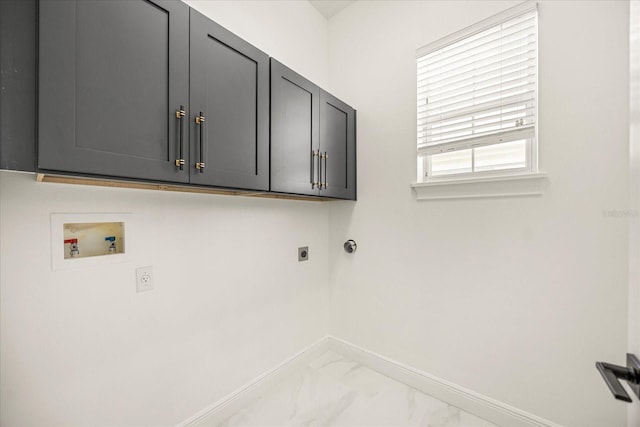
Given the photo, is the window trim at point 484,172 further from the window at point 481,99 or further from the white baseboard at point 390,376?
the white baseboard at point 390,376

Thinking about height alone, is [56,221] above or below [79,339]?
above

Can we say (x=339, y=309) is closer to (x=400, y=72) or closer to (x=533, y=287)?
(x=533, y=287)

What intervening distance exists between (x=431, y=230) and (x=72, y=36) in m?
1.95

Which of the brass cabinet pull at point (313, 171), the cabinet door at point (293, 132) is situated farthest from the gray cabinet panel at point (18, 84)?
the brass cabinet pull at point (313, 171)

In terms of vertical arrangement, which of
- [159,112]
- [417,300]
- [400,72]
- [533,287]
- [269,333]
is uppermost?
[400,72]

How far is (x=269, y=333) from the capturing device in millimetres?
1942

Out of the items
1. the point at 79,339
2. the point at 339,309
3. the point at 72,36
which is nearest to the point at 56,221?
the point at 79,339

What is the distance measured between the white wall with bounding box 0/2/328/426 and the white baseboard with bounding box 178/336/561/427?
0.19 feet

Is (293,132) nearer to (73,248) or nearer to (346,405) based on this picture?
(73,248)

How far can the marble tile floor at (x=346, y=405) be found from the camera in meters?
1.63

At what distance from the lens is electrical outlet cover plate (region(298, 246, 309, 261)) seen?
2.19 meters

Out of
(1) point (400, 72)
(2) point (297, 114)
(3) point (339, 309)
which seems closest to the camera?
(2) point (297, 114)

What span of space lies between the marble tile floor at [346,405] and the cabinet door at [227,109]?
4.49 feet

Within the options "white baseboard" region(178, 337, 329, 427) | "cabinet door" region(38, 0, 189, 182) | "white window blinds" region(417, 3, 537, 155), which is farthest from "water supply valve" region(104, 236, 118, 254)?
"white window blinds" region(417, 3, 537, 155)
